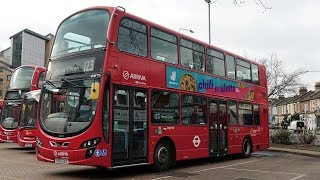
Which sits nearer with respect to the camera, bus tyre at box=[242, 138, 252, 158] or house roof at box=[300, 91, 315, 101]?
bus tyre at box=[242, 138, 252, 158]

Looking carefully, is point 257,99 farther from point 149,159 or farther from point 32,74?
point 32,74

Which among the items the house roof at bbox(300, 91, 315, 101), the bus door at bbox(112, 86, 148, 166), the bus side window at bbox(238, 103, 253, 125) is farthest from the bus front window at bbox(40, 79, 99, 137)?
the house roof at bbox(300, 91, 315, 101)

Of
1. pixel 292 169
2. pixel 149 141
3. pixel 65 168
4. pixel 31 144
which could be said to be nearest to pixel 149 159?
pixel 149 141

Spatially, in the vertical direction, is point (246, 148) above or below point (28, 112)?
below

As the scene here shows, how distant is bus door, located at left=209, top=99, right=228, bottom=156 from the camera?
16.1 metres

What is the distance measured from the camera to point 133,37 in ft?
40.6

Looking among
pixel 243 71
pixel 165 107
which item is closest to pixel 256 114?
pixel 243 71

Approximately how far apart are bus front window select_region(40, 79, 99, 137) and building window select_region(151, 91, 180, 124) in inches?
96.2

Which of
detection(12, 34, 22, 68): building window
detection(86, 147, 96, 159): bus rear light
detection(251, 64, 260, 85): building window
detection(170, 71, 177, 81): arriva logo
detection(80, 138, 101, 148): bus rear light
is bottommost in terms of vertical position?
detection(86, 147, 96, 159): bus rear light

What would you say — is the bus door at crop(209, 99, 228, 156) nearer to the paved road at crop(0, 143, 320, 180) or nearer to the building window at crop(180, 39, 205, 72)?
the paved road at crop(0, 143, 320, 180)

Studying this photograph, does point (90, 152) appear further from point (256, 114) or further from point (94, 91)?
point (256, 114)

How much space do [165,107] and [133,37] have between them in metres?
2.50

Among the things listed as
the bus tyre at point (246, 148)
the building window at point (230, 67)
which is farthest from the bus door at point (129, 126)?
the bus tyre at point (246, 148)

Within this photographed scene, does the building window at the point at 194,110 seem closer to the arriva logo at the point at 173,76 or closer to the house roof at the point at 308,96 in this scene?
the arriva logo at the point at 173,76
